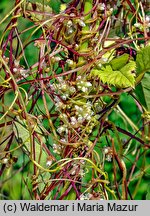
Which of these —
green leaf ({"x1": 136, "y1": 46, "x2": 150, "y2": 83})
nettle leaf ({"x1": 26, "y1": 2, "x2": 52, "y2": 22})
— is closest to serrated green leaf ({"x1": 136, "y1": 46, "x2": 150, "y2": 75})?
green leaf ({"x1": 136, "y1": 46, "x2": 150, "y2": 83})

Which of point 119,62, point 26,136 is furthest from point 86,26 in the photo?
point 26,136

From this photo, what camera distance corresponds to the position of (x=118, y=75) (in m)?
0.76

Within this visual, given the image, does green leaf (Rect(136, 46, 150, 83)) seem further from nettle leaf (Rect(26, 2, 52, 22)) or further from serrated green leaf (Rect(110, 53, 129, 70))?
nettle leaf (Rect(26, 2, 52, 22))

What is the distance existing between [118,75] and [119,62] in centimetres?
2

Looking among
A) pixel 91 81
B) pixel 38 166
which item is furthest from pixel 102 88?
pixel 38 166

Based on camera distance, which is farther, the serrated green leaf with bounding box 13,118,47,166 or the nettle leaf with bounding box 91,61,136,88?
the serrated green leaf with bounding box 13,118,47,166

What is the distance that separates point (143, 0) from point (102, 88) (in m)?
0.17

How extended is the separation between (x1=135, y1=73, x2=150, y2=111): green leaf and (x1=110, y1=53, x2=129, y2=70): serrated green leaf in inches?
1.6

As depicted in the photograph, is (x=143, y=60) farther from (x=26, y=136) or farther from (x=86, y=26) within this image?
(x=26, y=136)

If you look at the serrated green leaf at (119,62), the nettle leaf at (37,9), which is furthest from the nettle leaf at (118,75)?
the nettle leaf at (37,9)

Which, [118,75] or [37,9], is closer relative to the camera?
[118,75]

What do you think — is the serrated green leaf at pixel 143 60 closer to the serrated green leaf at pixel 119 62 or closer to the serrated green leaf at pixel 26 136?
the serrated green leaf at pixel 119 62

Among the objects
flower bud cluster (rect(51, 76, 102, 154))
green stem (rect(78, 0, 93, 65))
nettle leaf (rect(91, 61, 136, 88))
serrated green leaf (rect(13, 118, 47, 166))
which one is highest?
green stem (rect(78, 0, 93, 65))

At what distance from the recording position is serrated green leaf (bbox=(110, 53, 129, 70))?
2.52 feet
